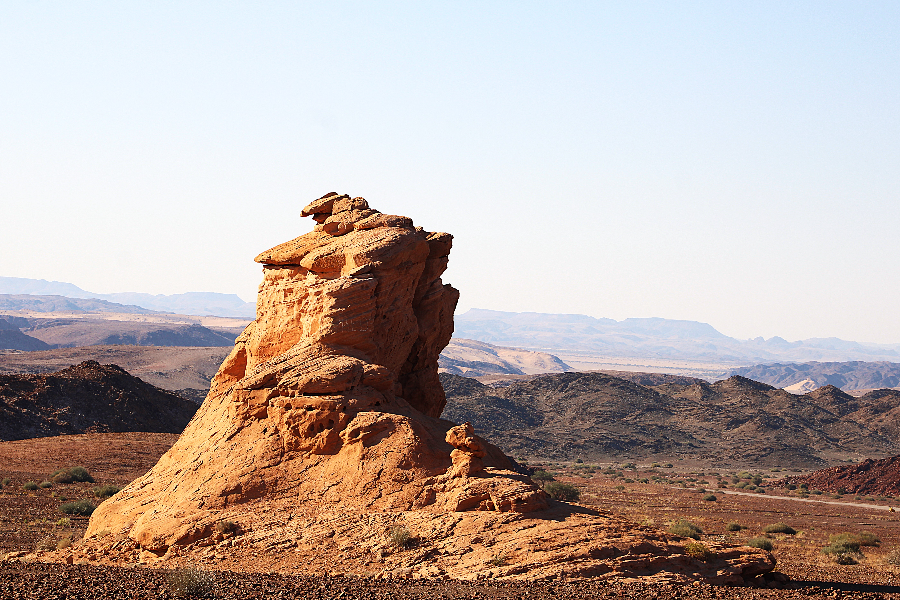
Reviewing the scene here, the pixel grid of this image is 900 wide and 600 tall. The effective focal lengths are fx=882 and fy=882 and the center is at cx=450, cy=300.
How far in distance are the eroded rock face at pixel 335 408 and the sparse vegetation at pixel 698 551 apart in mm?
2460

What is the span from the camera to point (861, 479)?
54562mm

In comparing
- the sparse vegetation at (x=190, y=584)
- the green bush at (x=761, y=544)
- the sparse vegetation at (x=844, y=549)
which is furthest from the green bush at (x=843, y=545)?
the sparse vegetation at (x=190, y=584)

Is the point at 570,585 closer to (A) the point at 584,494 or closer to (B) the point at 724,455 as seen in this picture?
(A) the point at 584,494

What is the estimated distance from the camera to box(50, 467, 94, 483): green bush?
31.3m

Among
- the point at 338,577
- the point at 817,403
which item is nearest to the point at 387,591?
the point at 338,577

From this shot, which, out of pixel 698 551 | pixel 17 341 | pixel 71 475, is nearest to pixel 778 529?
pixel 698 551

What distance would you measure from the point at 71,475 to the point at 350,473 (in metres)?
20.7

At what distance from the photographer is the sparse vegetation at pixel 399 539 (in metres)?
13.4

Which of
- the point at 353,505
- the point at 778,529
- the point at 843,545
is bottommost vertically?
the point at 778,529

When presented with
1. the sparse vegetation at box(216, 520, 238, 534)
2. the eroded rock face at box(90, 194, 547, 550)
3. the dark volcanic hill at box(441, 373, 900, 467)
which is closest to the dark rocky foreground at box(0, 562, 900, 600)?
the sparse vegetation at box(216, 520, 238, 534)

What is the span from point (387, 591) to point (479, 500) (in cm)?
263

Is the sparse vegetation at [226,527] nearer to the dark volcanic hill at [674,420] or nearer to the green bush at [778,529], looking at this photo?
the green bush at [778,529]

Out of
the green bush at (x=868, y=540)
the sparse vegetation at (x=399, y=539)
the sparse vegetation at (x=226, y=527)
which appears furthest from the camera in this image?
the green bush at (x=868, y=540)

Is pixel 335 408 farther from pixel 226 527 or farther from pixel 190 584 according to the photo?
pixel 190 584
